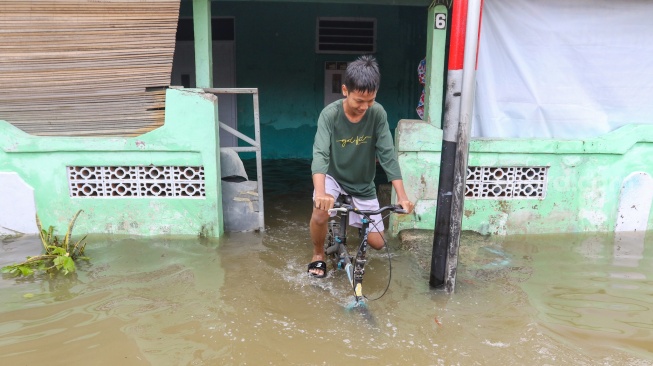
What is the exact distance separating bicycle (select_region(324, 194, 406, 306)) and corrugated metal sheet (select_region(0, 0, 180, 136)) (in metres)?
2.05

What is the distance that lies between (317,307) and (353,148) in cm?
118

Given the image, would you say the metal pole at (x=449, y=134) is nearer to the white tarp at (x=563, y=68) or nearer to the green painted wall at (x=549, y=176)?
the green painted wall at (x=549, y=176)

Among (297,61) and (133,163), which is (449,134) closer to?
(133,163)

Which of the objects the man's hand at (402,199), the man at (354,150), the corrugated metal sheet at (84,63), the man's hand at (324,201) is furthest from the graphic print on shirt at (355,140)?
the corrugated metal sheet at (84,63)

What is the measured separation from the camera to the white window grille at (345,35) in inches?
352

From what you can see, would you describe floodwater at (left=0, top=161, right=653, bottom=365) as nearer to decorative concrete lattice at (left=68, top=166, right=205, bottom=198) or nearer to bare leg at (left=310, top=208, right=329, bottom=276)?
bare leg at (left=310, top=208, right=329, bottom=276)

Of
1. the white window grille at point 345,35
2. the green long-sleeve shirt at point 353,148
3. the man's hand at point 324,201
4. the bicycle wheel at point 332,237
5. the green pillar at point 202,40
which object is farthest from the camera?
the white window grille at point 345,35

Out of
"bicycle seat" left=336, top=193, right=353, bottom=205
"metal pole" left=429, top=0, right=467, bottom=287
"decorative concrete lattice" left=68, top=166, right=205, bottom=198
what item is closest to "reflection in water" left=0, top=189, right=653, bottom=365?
"metal pole" left=429, top=0, right=467, bottom=287

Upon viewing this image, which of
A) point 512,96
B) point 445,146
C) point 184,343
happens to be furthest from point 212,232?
point 512,96

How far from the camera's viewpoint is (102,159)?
4.87m

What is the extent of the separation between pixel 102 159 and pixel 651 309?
4764 millimetres

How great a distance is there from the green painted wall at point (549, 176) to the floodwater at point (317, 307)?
0.26 metres

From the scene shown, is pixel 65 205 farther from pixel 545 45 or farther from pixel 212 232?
pixel 545 45

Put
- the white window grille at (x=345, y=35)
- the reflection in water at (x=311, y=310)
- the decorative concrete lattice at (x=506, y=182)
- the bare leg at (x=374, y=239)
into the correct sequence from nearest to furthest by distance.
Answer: the reflection in water at (x=311, y=310), the bare leg at (x=374, y=239), the decorative concrete lattice at (x=506, y=182), the white window grille at (x=345, y=35)
